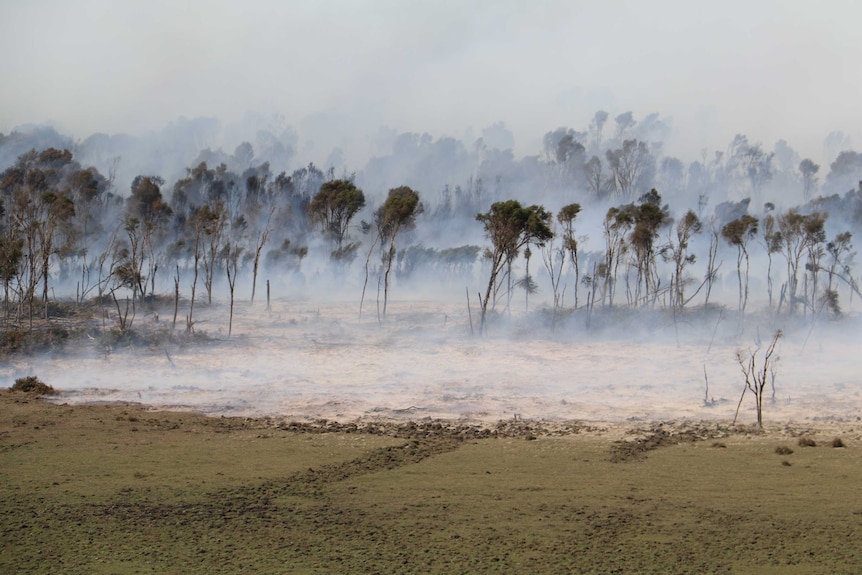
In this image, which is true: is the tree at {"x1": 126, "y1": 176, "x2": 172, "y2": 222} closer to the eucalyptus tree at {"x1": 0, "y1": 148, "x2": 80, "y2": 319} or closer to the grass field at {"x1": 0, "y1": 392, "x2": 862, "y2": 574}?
the eucalyptus tree at {"x1": 0, "y1": 148, "x2": 80, "y2": 319}

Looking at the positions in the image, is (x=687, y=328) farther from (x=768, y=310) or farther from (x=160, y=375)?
(x=160, y=375)

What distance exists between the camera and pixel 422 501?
40.8ft

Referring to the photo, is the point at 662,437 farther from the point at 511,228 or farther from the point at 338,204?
the point at 338,204

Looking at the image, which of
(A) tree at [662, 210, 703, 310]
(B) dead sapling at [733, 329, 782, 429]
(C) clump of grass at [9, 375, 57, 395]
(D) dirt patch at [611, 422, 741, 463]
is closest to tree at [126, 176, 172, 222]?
(C) clump of grass at [9, 375, 57, 395]

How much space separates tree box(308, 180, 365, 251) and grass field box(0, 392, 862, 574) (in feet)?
140

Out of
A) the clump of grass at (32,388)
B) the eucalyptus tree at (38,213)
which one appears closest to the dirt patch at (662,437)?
the clump of grass at (32,388)

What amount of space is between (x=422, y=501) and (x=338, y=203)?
49.6 metres

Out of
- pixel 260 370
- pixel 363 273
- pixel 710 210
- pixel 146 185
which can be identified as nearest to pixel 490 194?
pixel 710 210

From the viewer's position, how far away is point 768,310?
51438 millimetres

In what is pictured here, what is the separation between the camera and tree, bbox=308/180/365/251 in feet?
197

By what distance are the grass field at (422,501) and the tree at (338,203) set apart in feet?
140

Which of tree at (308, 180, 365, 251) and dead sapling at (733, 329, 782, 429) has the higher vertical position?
tree at (308, 180, 365, 251)

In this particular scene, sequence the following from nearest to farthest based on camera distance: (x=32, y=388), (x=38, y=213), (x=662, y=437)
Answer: (x=662, y=437), (x=32, y=388), (x=38, y=213)

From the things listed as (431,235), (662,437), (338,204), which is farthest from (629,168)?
(662,437)
